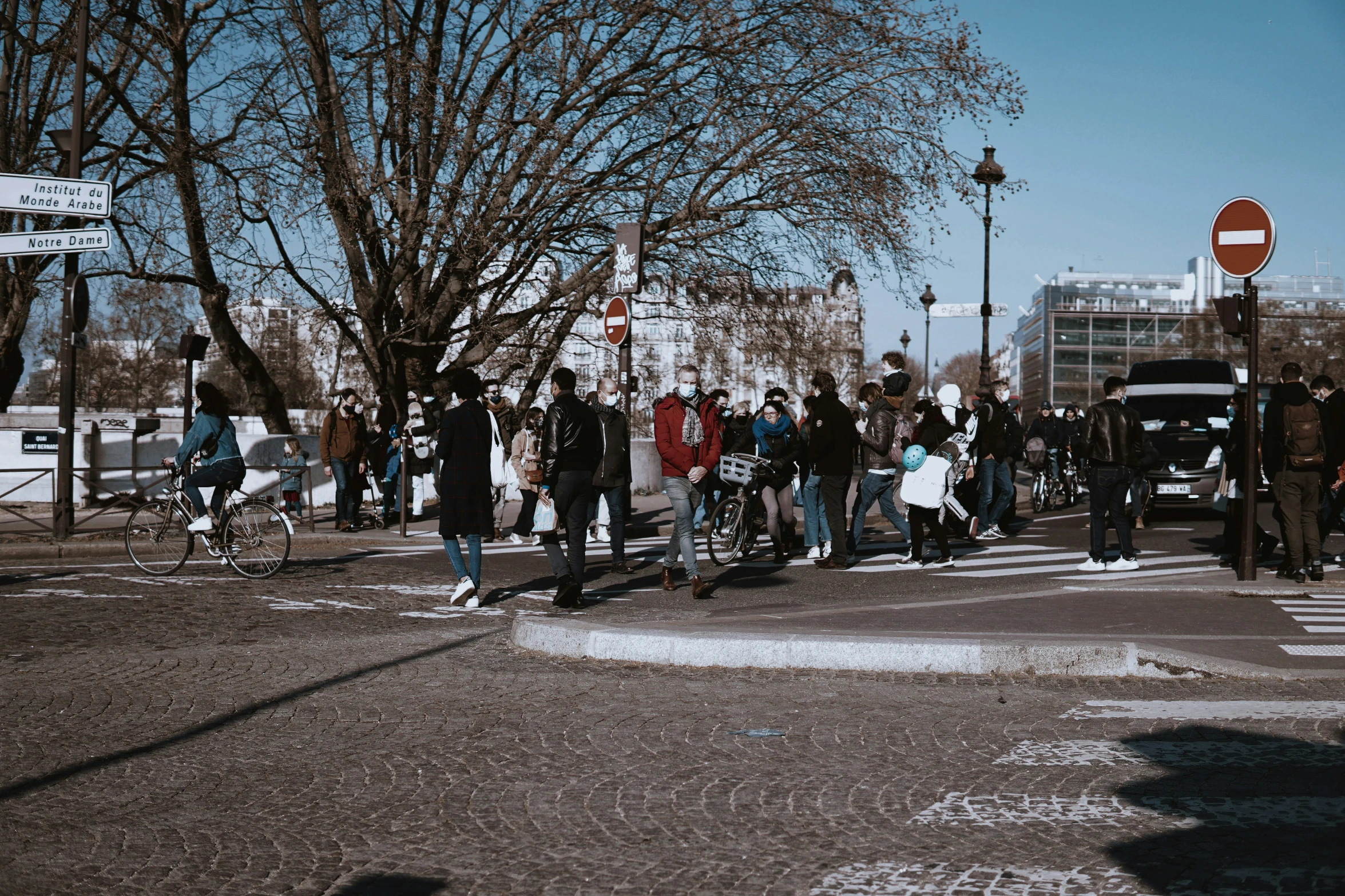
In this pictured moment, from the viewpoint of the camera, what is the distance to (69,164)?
1563 cm

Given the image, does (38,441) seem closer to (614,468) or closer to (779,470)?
(614,468)

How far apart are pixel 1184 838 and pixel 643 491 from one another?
70.4 feet

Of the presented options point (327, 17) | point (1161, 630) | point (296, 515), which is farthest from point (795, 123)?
point (1161, 630)

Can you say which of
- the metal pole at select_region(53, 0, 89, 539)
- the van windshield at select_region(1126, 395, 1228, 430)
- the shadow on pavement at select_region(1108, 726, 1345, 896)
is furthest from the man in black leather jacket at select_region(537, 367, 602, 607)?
the van windshield at select_region(1126, 395, 1228, 430)

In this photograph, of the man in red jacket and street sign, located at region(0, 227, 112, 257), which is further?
street sign, located at region(0, 227, 112, 257)

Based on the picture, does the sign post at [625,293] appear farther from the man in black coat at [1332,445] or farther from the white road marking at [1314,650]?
the white road marking at [1314,650]

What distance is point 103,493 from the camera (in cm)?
1750

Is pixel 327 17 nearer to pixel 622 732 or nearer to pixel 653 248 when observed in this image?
pixel 653 248

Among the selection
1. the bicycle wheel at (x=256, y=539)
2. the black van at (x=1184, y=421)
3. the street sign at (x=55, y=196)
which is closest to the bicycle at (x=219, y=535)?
the bicycle wheel at (x=256, y=539)

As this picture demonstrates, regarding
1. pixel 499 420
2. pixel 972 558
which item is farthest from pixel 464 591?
pixel 499 420

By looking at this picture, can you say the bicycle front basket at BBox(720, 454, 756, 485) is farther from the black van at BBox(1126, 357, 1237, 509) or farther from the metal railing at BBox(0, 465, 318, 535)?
the black van at BBox(1126, 357, 1237, 509)

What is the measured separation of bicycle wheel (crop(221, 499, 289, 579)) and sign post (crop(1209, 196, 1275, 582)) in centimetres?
856

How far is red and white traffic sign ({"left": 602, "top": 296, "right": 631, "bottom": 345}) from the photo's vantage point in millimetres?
14336

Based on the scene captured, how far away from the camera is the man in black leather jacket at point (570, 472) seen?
999cm
